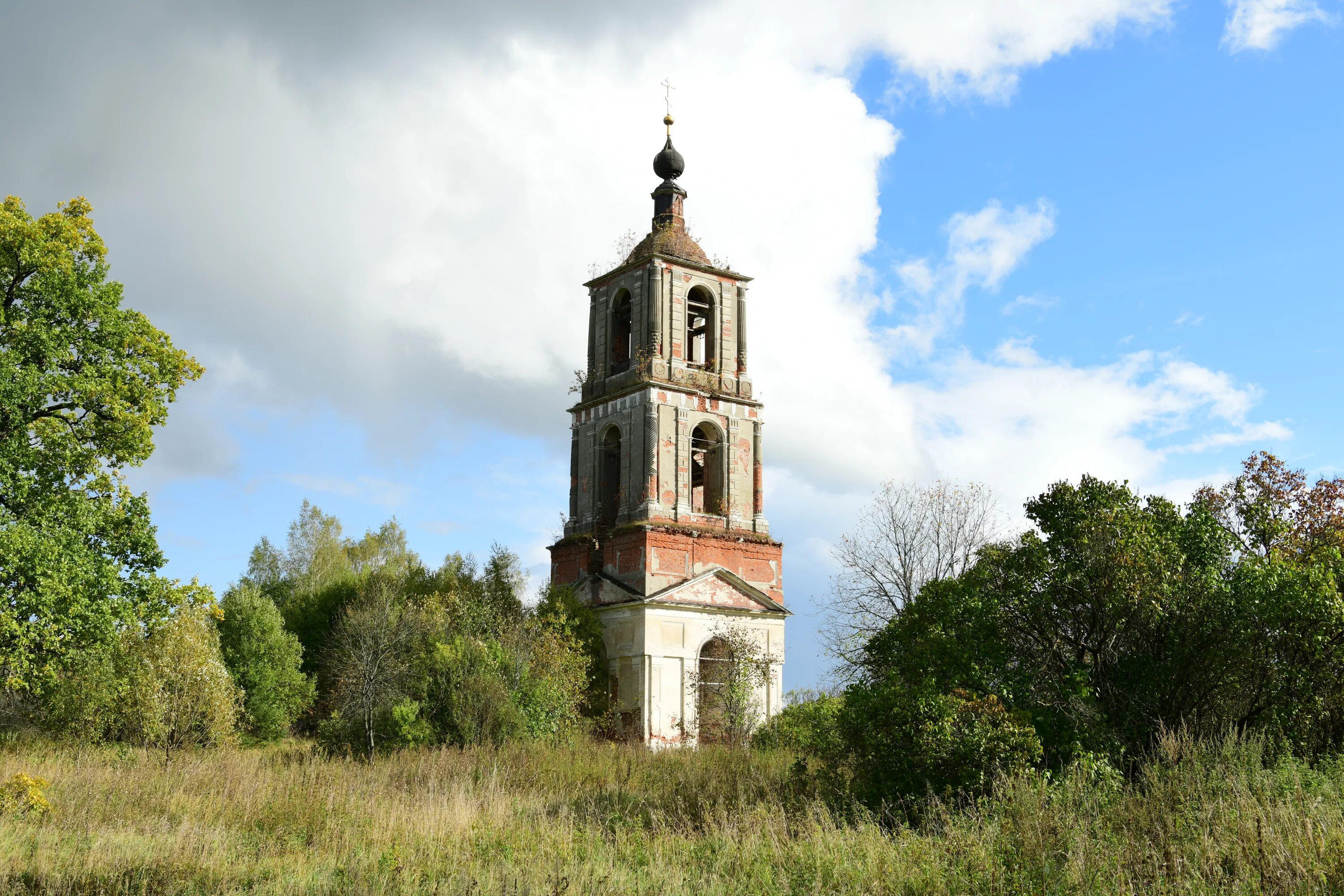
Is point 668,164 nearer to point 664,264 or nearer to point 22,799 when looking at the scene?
point 664,264

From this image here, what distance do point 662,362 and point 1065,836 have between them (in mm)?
26940

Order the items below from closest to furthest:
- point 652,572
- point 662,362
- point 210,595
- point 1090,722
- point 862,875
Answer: point 862,875 < point 1090,722 < point 210,595 < point 652,572 < point 662,362

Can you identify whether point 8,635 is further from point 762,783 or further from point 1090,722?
point 1090,722

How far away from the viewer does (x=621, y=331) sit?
40125 millimetres

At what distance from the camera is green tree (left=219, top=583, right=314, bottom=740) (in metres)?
38.2

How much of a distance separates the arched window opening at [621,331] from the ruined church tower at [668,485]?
1.8 inches

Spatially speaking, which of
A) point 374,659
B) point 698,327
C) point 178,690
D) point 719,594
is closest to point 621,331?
point 698,327

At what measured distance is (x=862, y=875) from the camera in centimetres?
1077

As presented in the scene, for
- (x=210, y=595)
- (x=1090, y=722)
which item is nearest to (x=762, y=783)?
(x=1090, y=722)

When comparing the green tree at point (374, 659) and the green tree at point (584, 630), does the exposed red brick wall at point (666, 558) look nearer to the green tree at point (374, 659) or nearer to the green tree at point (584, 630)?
the green tree at point (584, 630)

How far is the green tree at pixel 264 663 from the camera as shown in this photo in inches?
1505

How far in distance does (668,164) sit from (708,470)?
36.0 ft

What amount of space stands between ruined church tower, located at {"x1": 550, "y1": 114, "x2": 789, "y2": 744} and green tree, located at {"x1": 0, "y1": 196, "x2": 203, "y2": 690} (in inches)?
567

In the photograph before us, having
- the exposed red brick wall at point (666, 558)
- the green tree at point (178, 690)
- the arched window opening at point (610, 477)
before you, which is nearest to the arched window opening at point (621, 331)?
the arched window opening at point (610, 477)
